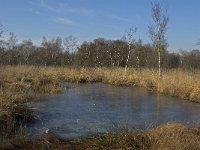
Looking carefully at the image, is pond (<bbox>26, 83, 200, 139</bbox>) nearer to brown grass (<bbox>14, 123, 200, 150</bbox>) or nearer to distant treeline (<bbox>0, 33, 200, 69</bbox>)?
brown grass (<bbox>14, 123, 200, 150</bbox>)

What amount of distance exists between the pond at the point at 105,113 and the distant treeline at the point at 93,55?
28736 millimetres

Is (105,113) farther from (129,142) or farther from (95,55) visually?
(95,55)

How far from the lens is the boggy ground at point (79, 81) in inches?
378

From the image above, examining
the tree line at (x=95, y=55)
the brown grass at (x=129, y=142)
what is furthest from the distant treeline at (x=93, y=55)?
the brown grass at (x=129, y=142)

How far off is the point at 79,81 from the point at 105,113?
19.0 metres

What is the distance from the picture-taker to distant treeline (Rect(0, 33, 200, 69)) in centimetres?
5666

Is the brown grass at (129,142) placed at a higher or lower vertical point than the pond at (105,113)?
higher

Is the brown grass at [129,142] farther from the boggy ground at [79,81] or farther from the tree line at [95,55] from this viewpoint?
the tree line at [95,55]

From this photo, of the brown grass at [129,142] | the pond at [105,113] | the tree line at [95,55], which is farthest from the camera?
the tree line at [95,55]

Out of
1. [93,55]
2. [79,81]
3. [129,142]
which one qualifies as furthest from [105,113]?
[93,55]

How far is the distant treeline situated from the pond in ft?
94.3

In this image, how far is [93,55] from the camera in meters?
60.6

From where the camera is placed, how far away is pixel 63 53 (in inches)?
2650

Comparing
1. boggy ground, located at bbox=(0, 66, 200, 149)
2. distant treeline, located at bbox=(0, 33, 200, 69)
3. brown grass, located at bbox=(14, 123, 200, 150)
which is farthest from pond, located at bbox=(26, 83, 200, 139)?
distant treeline, located at bbox=(0, 33, 200, 69)
